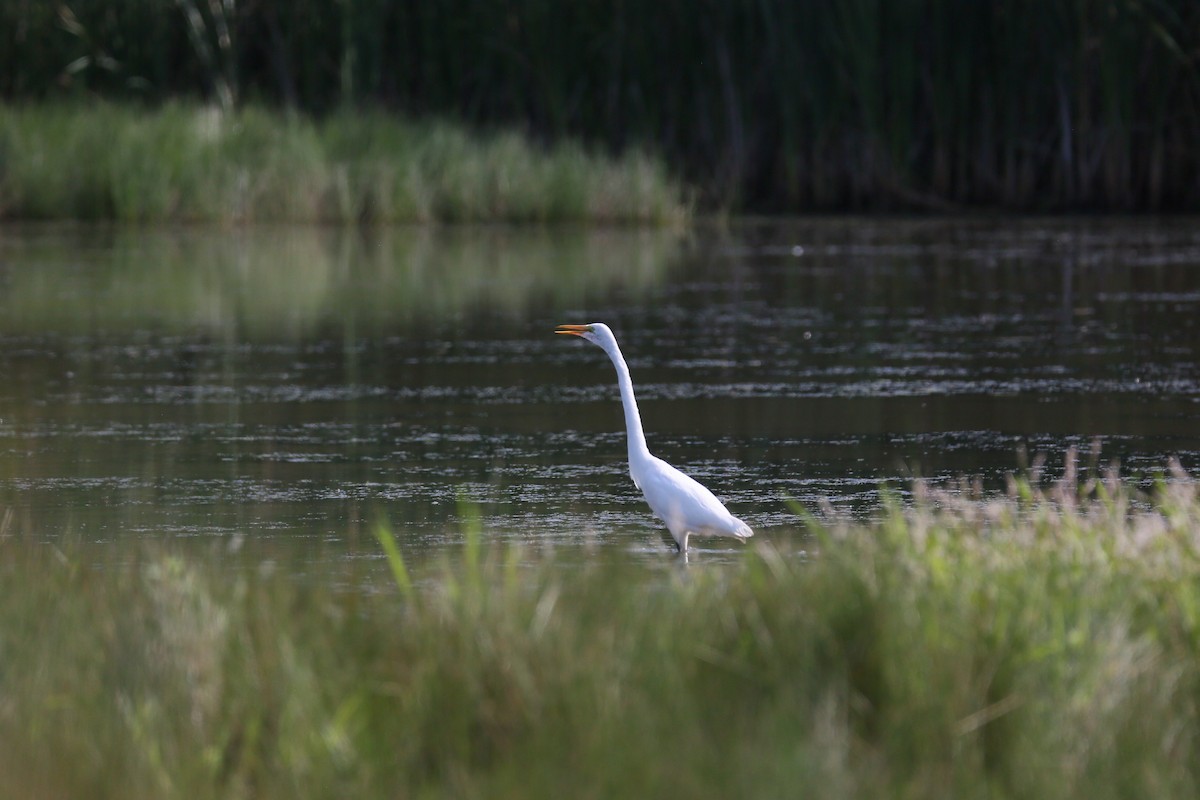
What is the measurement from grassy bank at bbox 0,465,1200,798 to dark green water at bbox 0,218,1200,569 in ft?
2.82

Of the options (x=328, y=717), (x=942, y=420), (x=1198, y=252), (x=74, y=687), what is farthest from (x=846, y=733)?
(x=1198, y=252)

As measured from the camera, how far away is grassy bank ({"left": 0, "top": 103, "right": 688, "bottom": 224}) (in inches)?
1082

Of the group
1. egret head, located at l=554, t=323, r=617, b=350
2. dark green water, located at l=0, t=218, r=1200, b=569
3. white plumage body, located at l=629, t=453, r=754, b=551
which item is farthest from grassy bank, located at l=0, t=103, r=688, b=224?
white plumage body, located at l=629, t=453, r=754, b=551

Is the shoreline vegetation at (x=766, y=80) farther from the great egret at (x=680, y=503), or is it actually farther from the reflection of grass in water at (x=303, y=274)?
the great egret at (x=680, y=503)

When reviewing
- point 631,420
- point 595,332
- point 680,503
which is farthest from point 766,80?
point 680,503

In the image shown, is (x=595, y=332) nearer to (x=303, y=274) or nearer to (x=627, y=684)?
(x=627, y=684)

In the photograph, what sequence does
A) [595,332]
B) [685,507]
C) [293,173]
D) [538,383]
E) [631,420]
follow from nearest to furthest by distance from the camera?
[685,507] < [631,420] < [595,332] < [538,383] < [293,173]

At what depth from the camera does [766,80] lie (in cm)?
3184

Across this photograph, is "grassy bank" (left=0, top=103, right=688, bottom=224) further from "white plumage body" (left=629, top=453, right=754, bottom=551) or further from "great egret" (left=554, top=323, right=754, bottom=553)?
"white plumage body" (left=629, top=453, right=754, bottom=551)

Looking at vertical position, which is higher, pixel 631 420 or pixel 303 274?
pixel 631 420

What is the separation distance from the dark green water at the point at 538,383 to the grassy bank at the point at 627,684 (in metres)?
0.86

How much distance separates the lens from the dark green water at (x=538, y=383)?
28.6 ft

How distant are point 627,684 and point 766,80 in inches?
1099

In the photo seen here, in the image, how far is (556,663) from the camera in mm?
4691
